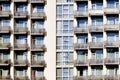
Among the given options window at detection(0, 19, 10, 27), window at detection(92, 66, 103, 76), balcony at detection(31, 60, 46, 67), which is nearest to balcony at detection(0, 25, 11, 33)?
window at detection(0, 19, 10, 27)

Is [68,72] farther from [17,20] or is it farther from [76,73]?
[17,20]

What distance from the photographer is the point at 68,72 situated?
159 ft

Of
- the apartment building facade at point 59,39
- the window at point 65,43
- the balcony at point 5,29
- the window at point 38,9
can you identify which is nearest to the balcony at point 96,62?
the apartment building facade at point 59,39

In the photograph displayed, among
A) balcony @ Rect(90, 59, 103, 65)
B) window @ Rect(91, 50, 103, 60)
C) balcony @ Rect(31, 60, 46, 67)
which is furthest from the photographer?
balcony @ Rect(31, 60, 46, 67)

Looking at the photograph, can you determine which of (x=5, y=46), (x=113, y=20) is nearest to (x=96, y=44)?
(x=113, y=20)

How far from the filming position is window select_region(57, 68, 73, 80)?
48.5 m

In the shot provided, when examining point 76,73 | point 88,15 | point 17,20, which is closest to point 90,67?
point 76,73

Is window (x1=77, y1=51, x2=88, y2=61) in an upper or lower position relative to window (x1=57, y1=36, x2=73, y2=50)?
lower

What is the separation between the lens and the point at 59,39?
4897 cm

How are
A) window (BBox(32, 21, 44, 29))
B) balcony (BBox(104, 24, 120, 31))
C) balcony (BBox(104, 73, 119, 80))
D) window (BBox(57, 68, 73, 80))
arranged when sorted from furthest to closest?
window (BBox(32, 21, 44, 29)) → window (BBox(57, 68, 73, 80)) → balcony (BBox(104, 24, 120, 31)) → balcony (BBox(104, 73, 119, 80))

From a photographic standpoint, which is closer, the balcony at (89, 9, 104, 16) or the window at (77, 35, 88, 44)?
the balcony at (89, 9, 104, 16)

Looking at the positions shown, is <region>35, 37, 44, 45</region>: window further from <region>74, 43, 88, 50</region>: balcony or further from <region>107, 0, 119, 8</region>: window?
<region>107, 0, 119, 8</region>: window

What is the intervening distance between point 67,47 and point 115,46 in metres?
5.13

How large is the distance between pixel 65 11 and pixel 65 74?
6.73 m
